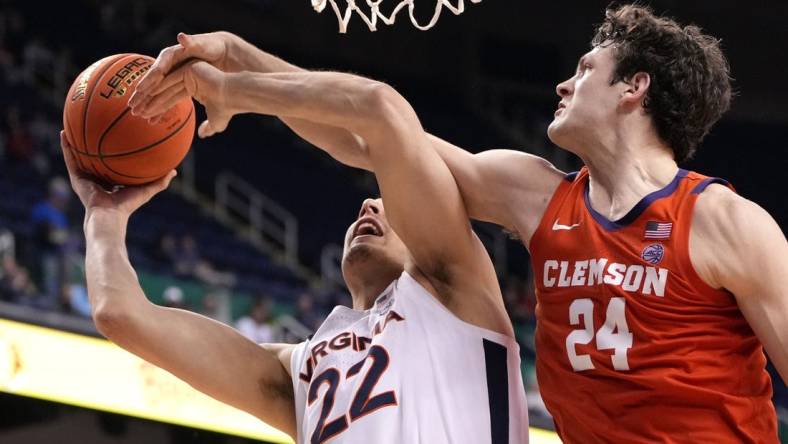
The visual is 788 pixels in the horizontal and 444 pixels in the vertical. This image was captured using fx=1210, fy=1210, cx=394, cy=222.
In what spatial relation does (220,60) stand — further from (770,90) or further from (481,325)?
(770,90)

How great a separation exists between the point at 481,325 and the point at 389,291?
11.4 inches

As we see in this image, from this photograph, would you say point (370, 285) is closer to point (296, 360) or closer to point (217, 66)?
point (296, 360)

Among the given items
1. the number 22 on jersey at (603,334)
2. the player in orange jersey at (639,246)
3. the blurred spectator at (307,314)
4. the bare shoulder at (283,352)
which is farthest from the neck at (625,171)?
the blurred spectator at (307,314)

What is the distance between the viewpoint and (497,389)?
3039 millimetres

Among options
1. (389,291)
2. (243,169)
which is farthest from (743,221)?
(243,169)

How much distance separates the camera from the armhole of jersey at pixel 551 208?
2.86 meters

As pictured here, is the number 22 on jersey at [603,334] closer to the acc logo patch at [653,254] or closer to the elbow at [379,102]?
the acc logo patch at [653,254]

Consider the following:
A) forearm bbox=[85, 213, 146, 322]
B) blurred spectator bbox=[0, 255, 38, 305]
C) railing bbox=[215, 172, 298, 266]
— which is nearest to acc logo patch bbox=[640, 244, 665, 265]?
forearm bbox=[85, 213, 146, 322]

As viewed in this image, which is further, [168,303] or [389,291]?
[168,303]

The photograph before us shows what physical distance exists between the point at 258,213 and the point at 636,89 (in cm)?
1025

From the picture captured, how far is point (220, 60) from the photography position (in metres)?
3.07

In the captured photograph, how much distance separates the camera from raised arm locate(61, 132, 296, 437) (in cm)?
325

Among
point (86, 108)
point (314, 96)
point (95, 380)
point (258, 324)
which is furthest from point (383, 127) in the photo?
point (258, 324)

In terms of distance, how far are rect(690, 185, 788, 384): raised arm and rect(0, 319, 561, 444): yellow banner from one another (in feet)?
9.01
